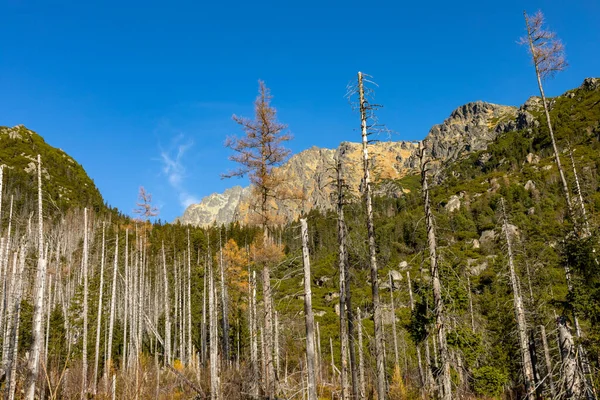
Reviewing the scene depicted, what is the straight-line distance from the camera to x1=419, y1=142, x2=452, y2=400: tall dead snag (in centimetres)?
Answer: 1130

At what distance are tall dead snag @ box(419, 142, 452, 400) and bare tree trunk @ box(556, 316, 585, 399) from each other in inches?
120

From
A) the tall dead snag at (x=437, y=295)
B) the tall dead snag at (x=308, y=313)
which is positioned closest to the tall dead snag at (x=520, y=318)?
the tall dead snag at (x=437, y=295)

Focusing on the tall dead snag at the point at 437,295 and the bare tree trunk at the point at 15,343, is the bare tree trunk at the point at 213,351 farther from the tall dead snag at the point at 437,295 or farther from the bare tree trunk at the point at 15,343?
the tall dead snag at the point at 437,295

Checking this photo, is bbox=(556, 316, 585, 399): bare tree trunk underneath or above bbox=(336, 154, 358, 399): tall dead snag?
underneath

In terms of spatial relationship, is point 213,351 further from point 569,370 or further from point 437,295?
point 569,370

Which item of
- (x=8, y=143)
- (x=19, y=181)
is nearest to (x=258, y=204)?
(x=19, y=181)

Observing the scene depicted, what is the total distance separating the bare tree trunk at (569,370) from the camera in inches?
330

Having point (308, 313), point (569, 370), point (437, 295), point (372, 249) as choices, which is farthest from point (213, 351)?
point (569, 370)

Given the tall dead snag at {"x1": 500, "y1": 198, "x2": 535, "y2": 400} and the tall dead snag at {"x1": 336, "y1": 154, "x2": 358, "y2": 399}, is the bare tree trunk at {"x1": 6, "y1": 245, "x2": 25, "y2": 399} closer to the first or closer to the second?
the tall dead snag at {"x1": 336, "y1": 154, "x2": 358, "y2": 399}

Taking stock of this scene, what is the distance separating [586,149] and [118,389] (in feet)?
340

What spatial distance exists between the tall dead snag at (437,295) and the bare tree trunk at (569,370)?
305cm

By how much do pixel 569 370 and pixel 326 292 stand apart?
56154 mm

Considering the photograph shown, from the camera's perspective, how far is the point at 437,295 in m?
12.1

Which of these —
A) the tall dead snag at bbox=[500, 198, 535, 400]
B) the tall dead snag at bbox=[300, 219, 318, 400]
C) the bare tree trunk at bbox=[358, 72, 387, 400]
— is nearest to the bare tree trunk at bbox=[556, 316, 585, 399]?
the bare tree trunk at bbox=[358, 72, 387, 400]
